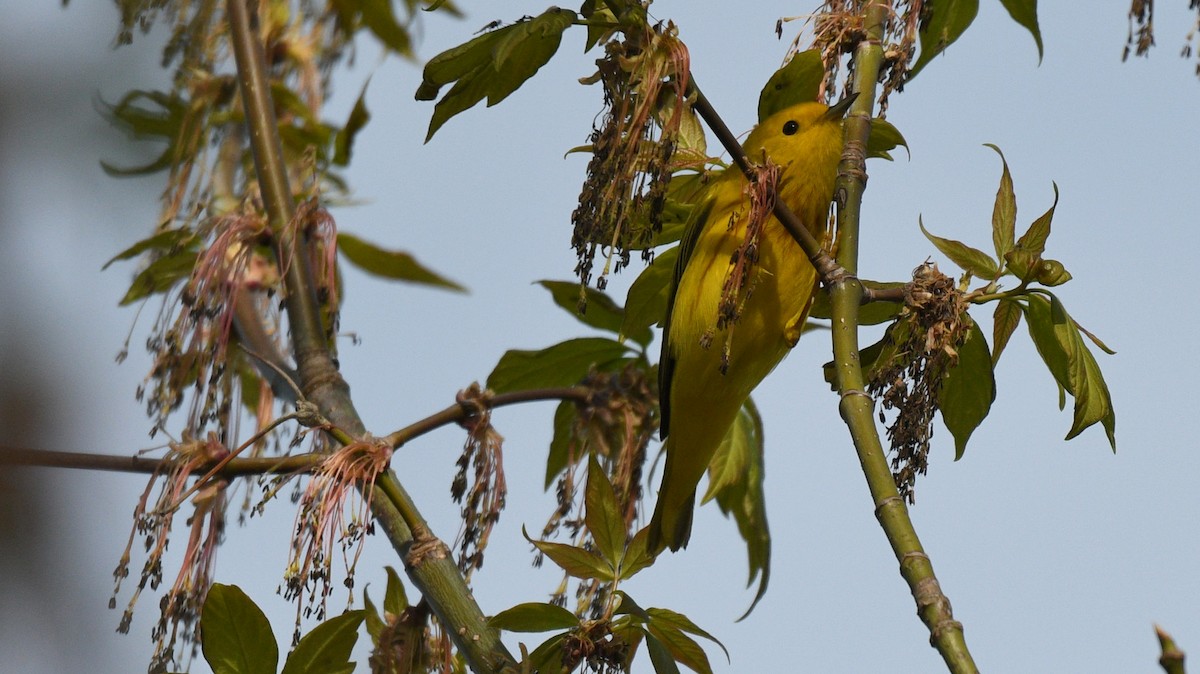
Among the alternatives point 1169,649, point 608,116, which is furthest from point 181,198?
point 1169,649

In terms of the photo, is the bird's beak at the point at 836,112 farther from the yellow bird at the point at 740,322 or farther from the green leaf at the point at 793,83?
the green leaf at the point at 793,83

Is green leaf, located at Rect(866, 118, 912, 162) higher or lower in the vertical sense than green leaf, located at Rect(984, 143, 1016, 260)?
higher

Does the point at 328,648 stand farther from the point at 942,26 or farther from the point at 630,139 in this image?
the point at 942,26

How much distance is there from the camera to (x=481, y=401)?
103 inches

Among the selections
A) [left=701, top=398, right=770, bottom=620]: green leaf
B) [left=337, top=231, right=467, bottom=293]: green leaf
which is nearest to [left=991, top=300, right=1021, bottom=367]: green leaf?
[left=701, top=398, right=770, bottom=620]: green leaf

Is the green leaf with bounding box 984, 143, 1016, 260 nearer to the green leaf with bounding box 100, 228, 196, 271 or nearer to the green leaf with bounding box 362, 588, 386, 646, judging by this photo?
the green leaf with bounding box 362, 588, 386, 646

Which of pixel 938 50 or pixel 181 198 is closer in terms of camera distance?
pixel 938 50

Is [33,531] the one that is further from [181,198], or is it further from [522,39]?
[181,198]

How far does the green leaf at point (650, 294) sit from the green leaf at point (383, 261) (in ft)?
2.89

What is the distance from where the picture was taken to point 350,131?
341 cm

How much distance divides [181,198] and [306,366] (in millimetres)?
1671

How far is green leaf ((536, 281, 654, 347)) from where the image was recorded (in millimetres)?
3154

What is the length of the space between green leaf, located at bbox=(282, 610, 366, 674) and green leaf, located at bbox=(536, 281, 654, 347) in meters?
1.19

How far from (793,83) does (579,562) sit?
102 centimetres
